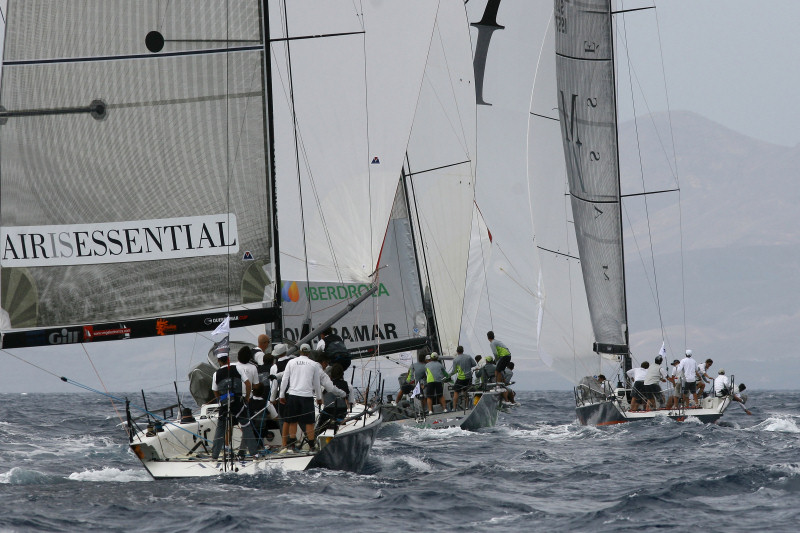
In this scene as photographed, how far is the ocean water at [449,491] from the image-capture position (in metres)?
11.2

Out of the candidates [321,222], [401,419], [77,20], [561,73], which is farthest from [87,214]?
[561,73]

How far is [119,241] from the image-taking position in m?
13.9

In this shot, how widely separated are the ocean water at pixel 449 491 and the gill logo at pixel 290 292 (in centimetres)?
310

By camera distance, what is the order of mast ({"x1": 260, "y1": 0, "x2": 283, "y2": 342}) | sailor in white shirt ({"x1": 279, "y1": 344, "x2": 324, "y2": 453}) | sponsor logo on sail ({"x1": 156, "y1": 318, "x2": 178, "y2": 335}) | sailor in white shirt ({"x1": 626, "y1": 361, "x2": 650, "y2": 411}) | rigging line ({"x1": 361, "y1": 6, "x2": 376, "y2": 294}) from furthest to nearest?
1. sailor in white shirt ({"x1": 626, "y1": 361, "x2": 650, "y2": 411})
2. rigging line ({"x1": 361, "y1": 6, "x2": 376, "y2": 294})
3. mast ({"x1": 260, "y1": 0, "x2": 283, "y2": 342})
4. sponsor logo on sail ({"x1": 156, "y1": 318, "x2": 178, "y2": 335})
5. sailor in white shirt ({"x1": 279, "y1": 344, "x2": 324, "y2": 453})

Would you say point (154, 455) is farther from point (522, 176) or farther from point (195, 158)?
point (522, 176)

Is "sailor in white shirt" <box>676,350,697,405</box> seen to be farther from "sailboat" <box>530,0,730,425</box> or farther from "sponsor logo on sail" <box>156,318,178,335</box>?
"sponsor logo on sail" <box>156,318,178,335</box>

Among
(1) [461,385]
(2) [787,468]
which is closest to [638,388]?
(1) [461,385]

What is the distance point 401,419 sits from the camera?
73.5 ft

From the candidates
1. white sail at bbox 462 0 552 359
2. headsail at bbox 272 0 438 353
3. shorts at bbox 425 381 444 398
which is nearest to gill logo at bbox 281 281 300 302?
headsail at bbox 272 0 438 353

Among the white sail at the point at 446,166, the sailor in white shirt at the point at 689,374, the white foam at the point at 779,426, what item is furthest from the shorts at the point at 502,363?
the white foam at the point at 779,426

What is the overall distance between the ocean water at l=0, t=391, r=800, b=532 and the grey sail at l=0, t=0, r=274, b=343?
2.36 m

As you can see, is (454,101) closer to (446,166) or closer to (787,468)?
(446,166)

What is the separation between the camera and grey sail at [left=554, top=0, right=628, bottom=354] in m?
26.9

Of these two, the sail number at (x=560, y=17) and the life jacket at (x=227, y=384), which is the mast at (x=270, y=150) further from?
the sail number at (x=560, y=17)
